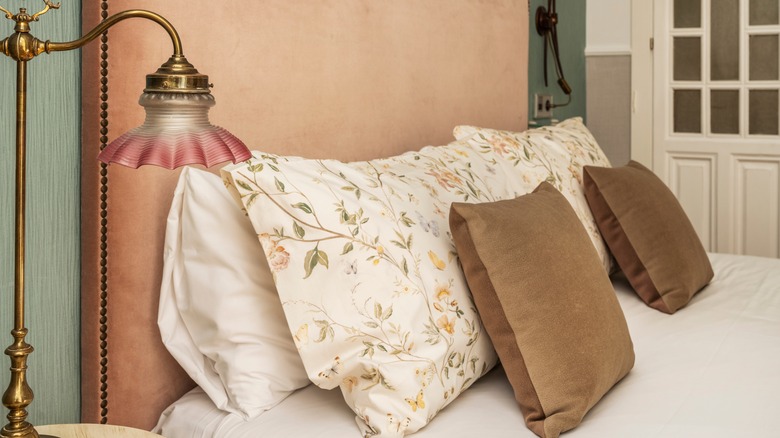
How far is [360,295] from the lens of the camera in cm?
118

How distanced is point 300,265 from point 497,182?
2.20ft

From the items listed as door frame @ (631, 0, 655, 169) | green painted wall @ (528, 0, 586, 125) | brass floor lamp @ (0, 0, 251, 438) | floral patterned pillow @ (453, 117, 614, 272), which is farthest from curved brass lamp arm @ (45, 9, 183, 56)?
door frame @ (631, 0, 655, 169)

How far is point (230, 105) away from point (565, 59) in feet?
7.79

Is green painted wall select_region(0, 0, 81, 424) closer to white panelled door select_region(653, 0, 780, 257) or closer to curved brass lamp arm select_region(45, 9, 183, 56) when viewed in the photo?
curved brass lamp arm select_region(45, 9, 183, 56)

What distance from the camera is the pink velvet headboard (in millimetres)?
1201

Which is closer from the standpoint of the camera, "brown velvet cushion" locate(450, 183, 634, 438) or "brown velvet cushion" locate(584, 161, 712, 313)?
"brown velvet cushion" locate(450, 183, 634, 438)

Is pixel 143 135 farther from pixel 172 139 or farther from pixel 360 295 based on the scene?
pixel 360 295

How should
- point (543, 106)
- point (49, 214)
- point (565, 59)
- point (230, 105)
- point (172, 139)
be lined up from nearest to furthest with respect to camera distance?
point (172, 139), point (49, 214), point (230, 105), point (543, 106), point (565, 59)

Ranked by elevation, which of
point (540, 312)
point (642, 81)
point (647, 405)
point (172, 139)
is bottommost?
point (647, 405)

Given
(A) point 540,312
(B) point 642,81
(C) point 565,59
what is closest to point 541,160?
(A) point 540,312

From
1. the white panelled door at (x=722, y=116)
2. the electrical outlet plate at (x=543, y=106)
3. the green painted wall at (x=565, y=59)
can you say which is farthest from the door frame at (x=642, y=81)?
the electrical outlet plate at (x=543, y=106)

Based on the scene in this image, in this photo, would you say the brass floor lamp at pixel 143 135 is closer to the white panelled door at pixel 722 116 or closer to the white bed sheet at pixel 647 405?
the white bed sheet at pixel 647 405

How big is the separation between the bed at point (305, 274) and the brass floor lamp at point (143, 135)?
281 millimetres

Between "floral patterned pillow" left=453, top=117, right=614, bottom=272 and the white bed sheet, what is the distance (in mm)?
382
